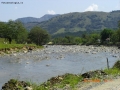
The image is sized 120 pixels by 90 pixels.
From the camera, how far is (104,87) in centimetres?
1755

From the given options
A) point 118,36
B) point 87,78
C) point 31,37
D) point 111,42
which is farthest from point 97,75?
point 111,42

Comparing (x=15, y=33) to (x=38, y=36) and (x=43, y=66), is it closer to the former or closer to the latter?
(x=38, y=36)

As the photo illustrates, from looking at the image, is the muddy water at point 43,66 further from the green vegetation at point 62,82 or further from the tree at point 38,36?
the tree at point 38,36

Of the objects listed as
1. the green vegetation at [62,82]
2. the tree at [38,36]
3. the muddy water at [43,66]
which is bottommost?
the muddy water at [43,66]

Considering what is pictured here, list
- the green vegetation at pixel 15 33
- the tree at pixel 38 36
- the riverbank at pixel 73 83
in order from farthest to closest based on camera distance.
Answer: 1. the tree at pixel 38 36
2. the green vegetation at pixel 15 33
3. the riverbank at pixel 73 83

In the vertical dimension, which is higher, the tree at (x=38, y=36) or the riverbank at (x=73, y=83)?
the tree at (x=38, y=36)

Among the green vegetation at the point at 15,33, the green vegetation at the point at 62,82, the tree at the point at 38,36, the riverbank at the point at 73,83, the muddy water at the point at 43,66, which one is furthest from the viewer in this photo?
the tree at the point at 38,36

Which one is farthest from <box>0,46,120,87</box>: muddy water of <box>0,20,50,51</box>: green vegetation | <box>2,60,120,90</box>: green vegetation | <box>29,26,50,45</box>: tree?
<box>29,26,50,45</box>: tree

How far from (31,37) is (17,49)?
54599 mm

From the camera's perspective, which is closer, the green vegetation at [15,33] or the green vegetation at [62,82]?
the green vegetation at [62,82]

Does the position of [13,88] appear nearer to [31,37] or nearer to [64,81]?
[64,81]

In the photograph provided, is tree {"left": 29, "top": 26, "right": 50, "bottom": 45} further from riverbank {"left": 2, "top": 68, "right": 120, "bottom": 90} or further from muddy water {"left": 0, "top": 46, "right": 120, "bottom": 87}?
A: riverbank {"left": 2, "top": 68, "right": 120, "bottom": 90}

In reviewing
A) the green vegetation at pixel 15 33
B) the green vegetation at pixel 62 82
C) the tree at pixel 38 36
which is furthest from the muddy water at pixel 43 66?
the tree at pixel 38 36

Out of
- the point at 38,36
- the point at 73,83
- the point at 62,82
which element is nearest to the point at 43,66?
the point at 62,82
